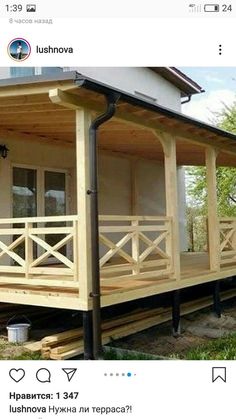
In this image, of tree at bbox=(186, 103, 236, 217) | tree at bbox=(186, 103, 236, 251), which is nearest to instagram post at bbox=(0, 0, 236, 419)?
tree at bbox=(186, 103, 236, 251)

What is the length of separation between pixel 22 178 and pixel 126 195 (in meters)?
2.99

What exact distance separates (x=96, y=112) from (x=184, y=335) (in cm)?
327

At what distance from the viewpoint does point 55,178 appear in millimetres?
8062

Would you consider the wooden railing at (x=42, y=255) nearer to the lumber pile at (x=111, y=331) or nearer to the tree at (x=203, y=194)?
the lumber pile at (x=111, y=331)

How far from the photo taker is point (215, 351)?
5332 millimetres

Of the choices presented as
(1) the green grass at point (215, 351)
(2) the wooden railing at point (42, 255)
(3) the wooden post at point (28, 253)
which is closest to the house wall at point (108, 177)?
(2) the wooden railing at point (42, 255)

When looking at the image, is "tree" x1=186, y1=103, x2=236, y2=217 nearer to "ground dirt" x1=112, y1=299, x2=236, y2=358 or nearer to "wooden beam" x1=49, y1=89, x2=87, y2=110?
"ground dirt" x1=112, y1=299, x2=236, y2=358

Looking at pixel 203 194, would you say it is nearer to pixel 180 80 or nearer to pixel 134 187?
pixel 180 80
